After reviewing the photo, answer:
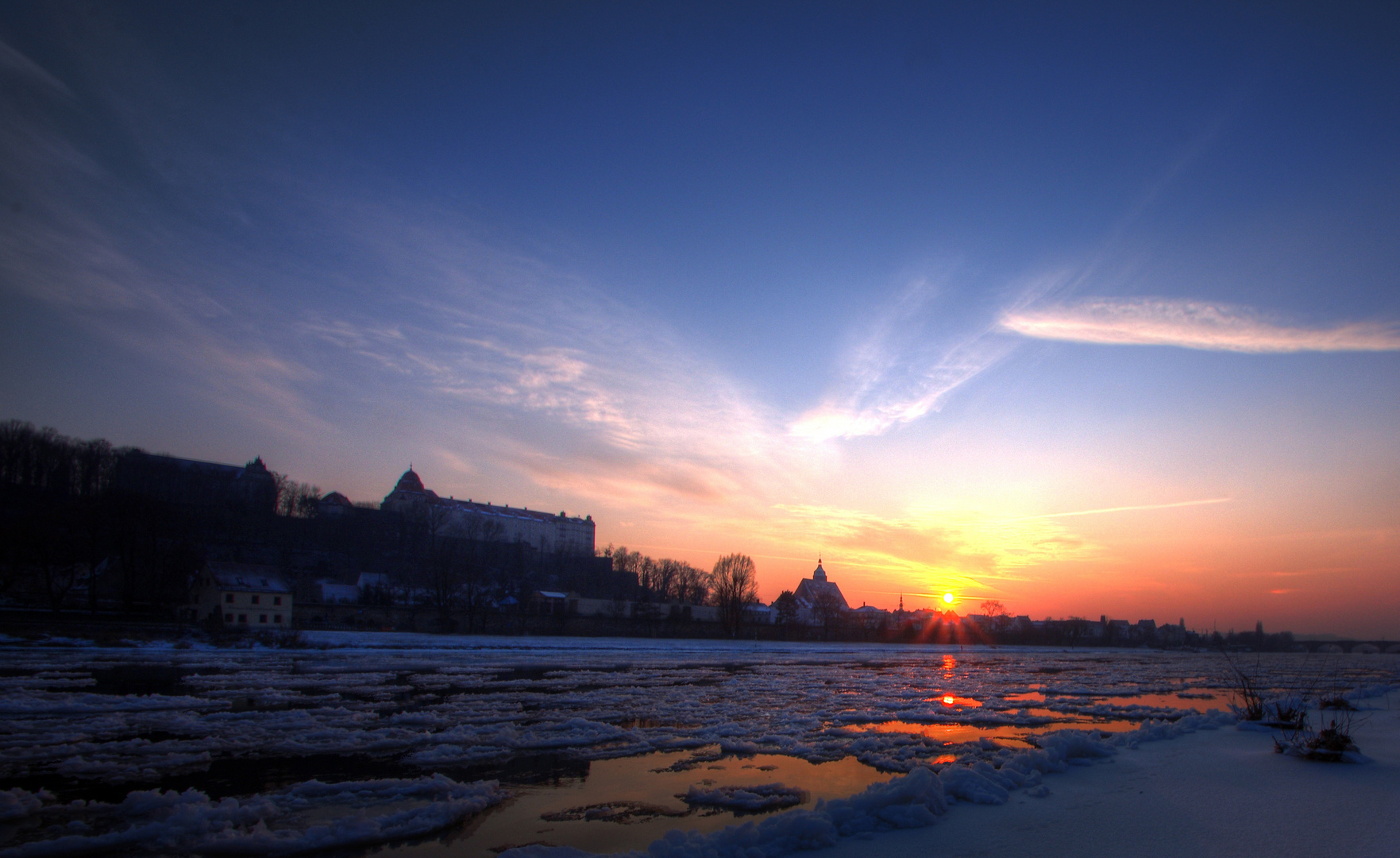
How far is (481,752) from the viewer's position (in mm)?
11297

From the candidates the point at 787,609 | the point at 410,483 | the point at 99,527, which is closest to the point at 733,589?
the point at 787,609

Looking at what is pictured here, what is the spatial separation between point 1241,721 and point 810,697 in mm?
10305

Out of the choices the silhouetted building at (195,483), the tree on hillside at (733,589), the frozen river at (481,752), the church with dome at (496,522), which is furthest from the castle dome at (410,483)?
the frozen river at (481,752)

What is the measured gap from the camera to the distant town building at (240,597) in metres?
51.7

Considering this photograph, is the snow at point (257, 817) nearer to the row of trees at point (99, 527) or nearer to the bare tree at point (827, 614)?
the row of trees at point (99, 527)

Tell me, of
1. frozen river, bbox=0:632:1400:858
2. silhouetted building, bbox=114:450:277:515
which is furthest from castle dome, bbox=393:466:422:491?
frozen river, bbox=0:632:1400:858

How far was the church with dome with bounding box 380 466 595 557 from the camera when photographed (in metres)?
133

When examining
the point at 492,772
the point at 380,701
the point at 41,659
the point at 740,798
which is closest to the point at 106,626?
the point at 41,659

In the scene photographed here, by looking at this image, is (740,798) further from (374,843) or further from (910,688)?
(910,688)

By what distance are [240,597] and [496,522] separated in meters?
96.3

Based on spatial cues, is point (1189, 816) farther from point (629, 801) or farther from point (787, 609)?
point (787, 609)

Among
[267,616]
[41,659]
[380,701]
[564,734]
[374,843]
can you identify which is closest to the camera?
[374,843]

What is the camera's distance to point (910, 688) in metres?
25.1

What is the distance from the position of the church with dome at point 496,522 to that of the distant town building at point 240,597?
233ft
